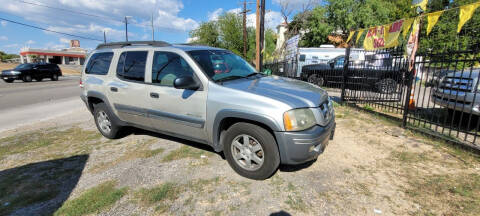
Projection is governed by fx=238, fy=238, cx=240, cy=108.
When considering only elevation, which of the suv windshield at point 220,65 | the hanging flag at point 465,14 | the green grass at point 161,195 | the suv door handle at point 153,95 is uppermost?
the hanging flag at point 465,14

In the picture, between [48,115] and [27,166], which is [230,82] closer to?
[27,166]

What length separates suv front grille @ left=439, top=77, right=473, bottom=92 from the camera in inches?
171

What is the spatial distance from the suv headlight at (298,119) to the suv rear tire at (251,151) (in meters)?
0.27

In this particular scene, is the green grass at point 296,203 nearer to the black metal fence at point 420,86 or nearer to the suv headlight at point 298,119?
the suv headlight at point 298,119

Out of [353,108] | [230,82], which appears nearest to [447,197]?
[230,82]

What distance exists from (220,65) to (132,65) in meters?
1.52

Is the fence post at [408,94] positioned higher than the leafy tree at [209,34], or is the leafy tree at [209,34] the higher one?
the leafy tree at [209,34]

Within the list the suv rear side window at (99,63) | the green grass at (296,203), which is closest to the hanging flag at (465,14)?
the green grass at (296,203)

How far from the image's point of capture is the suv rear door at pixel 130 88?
381 cm

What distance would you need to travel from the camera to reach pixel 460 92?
179 inches

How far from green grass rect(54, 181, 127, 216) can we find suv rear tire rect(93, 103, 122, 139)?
1.73m

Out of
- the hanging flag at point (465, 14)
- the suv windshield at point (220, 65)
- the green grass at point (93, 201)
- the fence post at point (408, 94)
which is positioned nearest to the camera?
the green grass at point (93, 201)

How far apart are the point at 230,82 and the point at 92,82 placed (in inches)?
117

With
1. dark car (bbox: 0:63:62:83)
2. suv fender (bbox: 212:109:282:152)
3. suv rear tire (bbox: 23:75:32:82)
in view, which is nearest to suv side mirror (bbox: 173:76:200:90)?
suv fender (bbox: 212:109:282:152)
